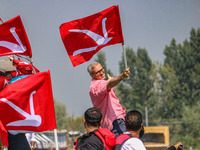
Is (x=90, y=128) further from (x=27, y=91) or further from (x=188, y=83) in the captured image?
(x=188, y=83)

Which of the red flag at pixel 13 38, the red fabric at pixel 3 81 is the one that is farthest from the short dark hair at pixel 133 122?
the red flag at pixel 13 38

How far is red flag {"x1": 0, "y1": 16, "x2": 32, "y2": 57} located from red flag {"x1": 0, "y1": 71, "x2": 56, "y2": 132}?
0.80 m

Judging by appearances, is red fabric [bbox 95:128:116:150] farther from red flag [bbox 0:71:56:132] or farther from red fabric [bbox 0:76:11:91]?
red fabric [bbox 0:76:11:91]

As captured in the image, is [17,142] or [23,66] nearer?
[23,66]

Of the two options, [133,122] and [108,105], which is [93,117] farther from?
[108,105]

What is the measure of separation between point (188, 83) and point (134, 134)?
57151mm

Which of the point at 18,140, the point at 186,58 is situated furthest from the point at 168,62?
the point at 18,140

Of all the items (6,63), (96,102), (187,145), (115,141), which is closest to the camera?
(115,141)

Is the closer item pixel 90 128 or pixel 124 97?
pixel 90 128

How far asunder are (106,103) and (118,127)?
0.41m

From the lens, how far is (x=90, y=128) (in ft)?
13.7

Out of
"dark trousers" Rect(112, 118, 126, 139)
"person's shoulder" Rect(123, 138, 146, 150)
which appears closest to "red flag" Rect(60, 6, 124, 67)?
"dark trousers" Rect(112, 118, 126, 139)

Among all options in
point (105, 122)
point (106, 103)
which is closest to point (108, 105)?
point (106, 103)

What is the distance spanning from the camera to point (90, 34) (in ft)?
19.1
